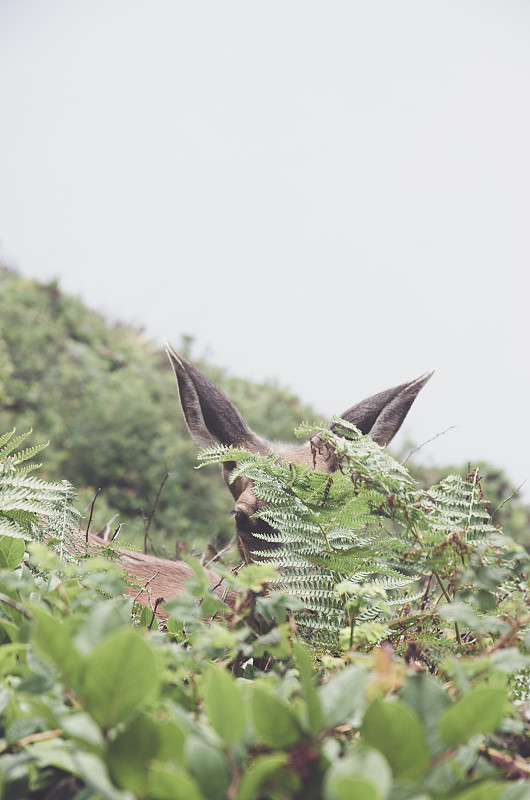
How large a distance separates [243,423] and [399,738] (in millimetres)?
3755

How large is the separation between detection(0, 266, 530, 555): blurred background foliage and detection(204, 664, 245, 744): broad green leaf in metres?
9.41

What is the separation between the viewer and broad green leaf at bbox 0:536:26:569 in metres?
1.62

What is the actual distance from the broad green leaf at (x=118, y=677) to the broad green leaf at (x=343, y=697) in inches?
9.3

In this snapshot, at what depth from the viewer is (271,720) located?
0.84m

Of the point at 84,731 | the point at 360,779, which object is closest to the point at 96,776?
the point at 84,731

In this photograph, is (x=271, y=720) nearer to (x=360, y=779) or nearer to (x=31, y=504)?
(x=360, y=779)

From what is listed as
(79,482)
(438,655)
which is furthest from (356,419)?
(79,482)

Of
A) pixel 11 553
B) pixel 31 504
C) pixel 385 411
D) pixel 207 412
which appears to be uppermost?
pixel 385 411

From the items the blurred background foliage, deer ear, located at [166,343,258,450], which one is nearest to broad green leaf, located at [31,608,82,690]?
deer ear, located at [166,343,258,450]

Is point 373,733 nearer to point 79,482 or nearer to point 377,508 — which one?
point 377,508

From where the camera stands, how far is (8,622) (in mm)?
1298

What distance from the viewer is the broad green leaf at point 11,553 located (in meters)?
1.62

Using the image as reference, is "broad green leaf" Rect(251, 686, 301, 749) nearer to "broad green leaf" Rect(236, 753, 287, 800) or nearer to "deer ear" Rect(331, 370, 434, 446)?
"broad green leaf" Rect(236, 753, 287, 800)

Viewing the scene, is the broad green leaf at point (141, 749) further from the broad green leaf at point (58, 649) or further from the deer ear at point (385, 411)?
the deer ear at point (385, 411)
